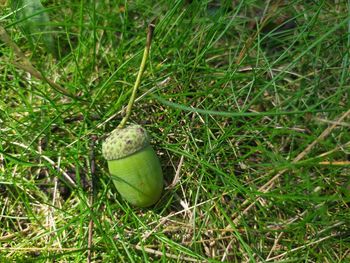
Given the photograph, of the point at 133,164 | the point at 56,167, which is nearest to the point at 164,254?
the point at 133,164

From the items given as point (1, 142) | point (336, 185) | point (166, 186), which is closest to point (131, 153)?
point (166, 186)

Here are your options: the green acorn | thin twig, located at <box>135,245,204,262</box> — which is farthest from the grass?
the green acorn

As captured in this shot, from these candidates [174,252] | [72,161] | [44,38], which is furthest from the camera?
[44,38]

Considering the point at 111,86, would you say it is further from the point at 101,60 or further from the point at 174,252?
the point at 174,252

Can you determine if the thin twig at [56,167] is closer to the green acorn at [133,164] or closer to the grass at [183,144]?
the grass at [183,144]

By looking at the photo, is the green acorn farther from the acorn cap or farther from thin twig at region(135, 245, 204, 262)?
thin twig at region(135, 245, 204, 262)

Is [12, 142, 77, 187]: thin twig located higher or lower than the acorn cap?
lower

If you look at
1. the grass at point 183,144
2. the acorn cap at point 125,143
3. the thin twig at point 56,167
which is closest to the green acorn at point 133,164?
the acorn cap at point 125,143

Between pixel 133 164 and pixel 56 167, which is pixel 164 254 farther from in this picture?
pixel 56 167
